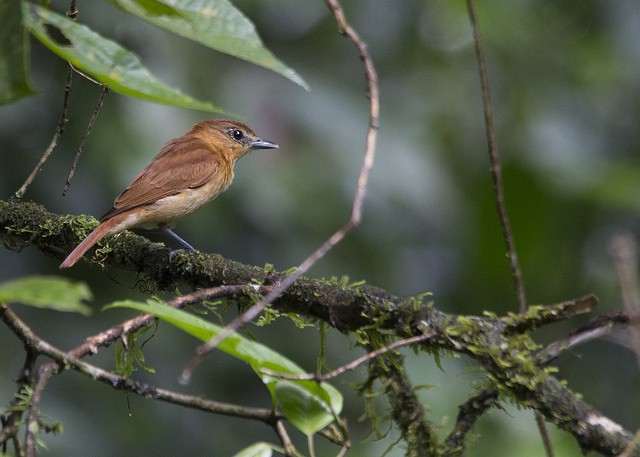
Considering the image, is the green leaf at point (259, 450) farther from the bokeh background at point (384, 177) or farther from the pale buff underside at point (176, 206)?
the pale buff underside at point (176, 206)

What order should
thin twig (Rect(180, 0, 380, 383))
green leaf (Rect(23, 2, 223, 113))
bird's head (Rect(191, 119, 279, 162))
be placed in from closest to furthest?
green leaf (Rect(23, 2, 223, 113)), thin twig (Rect(180, 0, 380, 383)), bird's head (Rect(191, 119, 279, 162))

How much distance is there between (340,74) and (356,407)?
208cm

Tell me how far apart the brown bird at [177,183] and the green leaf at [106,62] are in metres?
2.37

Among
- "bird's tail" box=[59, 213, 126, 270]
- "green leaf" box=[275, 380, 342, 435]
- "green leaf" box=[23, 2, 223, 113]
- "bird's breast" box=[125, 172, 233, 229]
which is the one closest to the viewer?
"green leaf" box=[23, 2, 223, 113]

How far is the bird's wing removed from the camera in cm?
398

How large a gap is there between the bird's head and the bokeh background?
0.16 metres

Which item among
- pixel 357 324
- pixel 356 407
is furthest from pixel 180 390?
pixel 357 324

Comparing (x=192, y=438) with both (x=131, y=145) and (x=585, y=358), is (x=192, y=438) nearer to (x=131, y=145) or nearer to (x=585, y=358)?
(x=131, y=145)

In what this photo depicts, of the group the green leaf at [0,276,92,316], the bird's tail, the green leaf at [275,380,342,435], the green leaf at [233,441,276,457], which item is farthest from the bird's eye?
the green leaf at [0,276,92,316]

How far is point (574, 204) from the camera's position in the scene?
210 inches

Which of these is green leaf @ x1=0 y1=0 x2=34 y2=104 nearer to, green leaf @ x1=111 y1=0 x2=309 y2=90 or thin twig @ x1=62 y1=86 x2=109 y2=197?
green leaf @ x1=111 y1=0 x2=309 y2=90

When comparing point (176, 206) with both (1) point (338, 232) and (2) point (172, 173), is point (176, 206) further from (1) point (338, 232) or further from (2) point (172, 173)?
(1) point (338, 232)

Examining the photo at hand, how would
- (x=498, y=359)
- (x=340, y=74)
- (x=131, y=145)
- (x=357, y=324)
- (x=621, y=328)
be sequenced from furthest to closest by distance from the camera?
(x=340, y=74)
(x=131, y=145)
(x=357, y=324)
(x=498, y=359)
(x=621, y=328)

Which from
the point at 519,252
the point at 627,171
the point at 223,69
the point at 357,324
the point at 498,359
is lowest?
the point at 498,359
